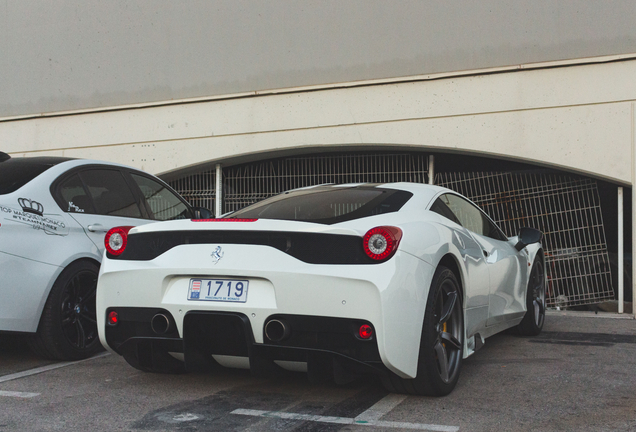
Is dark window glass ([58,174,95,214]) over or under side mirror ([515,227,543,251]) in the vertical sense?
over

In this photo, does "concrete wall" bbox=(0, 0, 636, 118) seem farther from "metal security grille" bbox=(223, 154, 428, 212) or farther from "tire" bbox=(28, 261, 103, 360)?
"tire" bbox=(28, 261, 103, 360)

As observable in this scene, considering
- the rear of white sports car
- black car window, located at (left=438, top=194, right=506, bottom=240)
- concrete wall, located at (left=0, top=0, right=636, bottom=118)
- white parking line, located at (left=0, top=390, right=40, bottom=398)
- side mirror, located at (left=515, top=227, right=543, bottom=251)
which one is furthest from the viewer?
concrete wall, located at (left=0, top=0, right=636, bottom=118)

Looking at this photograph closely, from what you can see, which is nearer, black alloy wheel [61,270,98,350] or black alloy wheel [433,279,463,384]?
black alloy wheel [433,279,463,384]

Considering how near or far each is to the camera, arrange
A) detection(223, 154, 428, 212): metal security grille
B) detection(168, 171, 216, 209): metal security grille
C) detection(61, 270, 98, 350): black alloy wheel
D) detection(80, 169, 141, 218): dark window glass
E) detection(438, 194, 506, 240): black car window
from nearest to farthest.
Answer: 1. detection(438, 194, 506, 240): black car window
2. detection(61, 270, 98, 350): black alloy wheel
3. detection(80, 169, 141, 218): dark window glass
4. detection(223, 154, 428, 212): metal security grille
5. detection(168, 171, 216, 209): metal security grille

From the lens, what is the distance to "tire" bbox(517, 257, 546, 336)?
5.73 m

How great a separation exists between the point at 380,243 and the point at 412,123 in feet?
19.7

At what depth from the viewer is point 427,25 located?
8.80 meters

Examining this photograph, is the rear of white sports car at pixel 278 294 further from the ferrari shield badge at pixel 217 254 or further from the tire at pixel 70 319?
the tire at pixel 70 319

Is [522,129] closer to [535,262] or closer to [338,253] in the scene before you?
[535,262]

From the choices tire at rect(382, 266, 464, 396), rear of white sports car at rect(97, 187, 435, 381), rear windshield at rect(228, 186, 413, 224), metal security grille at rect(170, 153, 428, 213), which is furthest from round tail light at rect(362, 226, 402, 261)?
metal security grille at rect(170, 153, 428, 213)

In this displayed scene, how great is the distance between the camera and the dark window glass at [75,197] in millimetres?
4809

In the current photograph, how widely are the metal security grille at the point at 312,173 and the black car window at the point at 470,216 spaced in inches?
160

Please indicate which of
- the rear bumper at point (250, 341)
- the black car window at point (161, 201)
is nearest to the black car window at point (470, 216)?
the rear bumper at point (250, 341)

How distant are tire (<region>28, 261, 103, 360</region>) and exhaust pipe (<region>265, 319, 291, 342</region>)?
6.72ft
